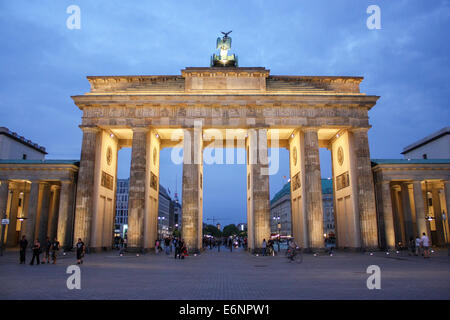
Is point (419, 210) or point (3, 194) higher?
point (3, 194)

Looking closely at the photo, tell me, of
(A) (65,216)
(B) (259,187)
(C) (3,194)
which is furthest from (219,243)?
(C) (3,194)

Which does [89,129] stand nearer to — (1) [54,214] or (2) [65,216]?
(2) [65,216]

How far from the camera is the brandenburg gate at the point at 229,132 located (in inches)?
1383

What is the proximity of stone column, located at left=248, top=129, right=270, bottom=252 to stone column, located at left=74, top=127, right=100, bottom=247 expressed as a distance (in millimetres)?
17166

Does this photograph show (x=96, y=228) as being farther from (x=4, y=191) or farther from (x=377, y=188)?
(x=377, y=188)

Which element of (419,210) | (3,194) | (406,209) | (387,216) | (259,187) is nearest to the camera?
(259,187)

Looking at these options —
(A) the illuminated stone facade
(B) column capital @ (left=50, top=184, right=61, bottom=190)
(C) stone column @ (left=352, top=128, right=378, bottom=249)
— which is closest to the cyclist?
(A) the illuminated stone facade

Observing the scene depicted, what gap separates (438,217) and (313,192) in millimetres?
23498

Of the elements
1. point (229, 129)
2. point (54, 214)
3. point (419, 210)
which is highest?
point (229, 129)

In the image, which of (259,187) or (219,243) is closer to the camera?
(259,187)

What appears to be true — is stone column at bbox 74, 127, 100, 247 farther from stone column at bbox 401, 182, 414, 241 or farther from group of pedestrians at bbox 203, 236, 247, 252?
stone column at bbox 401, 182, 414, 241

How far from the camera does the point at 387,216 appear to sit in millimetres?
36812

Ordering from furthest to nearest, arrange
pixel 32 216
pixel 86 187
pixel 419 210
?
pixel 32 216 < pixel 419 210 < pixel 86 187
